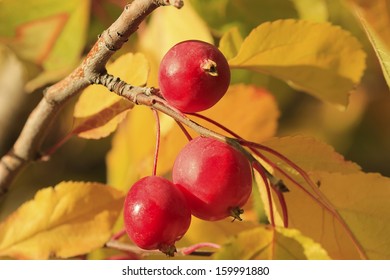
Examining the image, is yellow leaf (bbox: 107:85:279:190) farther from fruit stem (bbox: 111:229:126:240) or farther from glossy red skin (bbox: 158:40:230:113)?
glossy red skin (bbox: 158:40:230:113)

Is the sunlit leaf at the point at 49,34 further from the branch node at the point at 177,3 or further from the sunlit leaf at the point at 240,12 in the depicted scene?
the branch node at the point at 177,3

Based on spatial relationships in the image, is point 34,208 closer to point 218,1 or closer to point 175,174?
point 175,174

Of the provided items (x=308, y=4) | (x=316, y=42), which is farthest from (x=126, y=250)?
(x=308, y=4)

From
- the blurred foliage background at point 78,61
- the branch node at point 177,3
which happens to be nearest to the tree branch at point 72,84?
the branch node at point 177,3

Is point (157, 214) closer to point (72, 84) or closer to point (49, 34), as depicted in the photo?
point (72, 84)

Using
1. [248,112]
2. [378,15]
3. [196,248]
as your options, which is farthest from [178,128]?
[378,15]

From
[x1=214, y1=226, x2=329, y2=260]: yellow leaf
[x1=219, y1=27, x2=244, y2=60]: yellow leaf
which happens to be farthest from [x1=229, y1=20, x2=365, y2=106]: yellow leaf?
[x1=214, y1=226, x2=329, y2=260]: yellow leaf
